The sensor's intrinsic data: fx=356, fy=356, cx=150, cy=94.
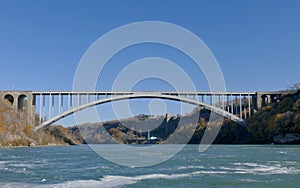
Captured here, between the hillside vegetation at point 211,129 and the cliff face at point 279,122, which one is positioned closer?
the cliff face at point 279,122

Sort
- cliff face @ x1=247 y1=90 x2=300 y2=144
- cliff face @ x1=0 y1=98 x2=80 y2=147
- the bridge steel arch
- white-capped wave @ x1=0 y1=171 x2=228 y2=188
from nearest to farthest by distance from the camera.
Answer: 1. white-capped wave @ x1=0 y1=171 x2=228 y2=188
2. cliff face @ x1=0 y1=98 x2=80 y2=147
3. cliff face @ x1=247 y1=90 x2=300 y2=144
4. the bridge steel arch

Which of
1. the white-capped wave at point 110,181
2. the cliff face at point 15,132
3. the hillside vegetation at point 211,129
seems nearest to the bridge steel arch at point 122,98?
the cliff face at point 15,132

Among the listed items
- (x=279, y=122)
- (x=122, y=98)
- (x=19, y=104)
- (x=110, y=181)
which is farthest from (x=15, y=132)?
(x=110, y=181)

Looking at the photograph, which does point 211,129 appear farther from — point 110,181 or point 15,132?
point 110,181

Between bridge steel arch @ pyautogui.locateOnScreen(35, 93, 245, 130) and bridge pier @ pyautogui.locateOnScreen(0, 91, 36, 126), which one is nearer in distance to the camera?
bridge steel arch @ pyautogui.locateOnScreen(35, 93, 245, 130)

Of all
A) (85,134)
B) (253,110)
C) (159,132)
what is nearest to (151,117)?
(159,132)

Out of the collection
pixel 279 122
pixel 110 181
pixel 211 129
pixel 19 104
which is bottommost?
pixel 110 181

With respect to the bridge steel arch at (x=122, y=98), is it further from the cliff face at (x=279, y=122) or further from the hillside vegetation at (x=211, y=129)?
the cliff face at (x=279, y=122)

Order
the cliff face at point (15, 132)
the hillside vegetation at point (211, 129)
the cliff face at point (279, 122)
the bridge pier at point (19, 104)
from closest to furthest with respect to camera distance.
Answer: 1. the cliff face at point (15, 132)
2. the cliff face at point (279, 122)
3. the hillside vegetation at point (211, 129)
4. the bridge pier at point (19, 104)

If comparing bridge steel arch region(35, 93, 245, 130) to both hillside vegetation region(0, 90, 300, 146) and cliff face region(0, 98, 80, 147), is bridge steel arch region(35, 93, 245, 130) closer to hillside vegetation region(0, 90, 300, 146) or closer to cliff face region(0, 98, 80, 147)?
cliff face region(0, 98, 80, 147)

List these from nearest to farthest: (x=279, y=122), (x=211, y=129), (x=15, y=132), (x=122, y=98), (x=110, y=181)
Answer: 1. (x=110, y=181)
2. (x=15, y=132)
3. (x=279, y=122)
4. (x=122, y=98)
5. (x=211, y=129)

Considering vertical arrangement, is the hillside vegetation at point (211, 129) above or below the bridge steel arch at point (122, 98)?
below

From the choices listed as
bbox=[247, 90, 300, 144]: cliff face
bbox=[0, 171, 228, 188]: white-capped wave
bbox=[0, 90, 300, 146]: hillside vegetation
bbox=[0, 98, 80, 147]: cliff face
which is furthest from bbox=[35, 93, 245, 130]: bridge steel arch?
bbox=[0, 171, 228, 188]: white-capped wave

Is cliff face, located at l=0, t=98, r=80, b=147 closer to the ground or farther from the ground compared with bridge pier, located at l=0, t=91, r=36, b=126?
closer to the ground
